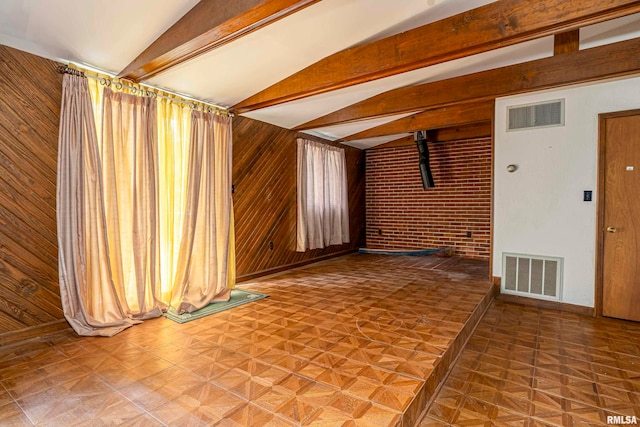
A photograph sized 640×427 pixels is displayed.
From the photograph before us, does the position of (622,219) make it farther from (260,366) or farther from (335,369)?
(260,366)

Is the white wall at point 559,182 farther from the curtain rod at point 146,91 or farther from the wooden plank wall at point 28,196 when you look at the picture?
the wooden plank wall at point 28,196

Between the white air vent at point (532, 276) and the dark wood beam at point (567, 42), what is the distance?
2.14 meters

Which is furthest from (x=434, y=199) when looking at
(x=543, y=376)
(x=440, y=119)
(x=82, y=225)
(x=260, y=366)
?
(x=82, y=225)

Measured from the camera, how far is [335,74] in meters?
3.09

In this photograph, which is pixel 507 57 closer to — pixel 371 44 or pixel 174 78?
pixel 371 44

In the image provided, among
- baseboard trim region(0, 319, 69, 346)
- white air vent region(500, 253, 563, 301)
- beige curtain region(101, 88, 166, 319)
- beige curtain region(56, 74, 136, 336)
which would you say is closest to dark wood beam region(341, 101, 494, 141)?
white air vent region(500, 253, 563, 301)

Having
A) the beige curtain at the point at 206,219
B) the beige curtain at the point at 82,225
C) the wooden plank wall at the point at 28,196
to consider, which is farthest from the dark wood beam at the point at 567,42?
the wooden plank wall at the point at 28,196

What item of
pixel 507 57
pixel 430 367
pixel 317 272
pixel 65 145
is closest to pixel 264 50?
pixel 65 145

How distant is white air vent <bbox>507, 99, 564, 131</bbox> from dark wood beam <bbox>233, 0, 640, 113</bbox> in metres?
1.49

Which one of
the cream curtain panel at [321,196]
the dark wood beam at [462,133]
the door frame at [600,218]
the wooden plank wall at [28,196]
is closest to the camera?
the wooden plank wall at [28,196]

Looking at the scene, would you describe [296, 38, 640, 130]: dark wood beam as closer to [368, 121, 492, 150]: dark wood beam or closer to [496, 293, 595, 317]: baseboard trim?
[368, 121, 492, 150]: dark wood beam

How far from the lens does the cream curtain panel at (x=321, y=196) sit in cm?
517

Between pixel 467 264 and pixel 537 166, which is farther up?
pixel 537 166

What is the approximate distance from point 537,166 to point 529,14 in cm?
192
